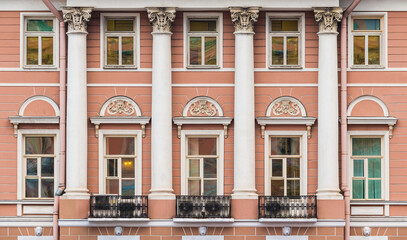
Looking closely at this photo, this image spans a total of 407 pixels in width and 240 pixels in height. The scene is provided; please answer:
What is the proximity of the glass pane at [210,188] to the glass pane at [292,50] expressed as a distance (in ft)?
13.9

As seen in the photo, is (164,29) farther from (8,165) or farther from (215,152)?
(8,165)

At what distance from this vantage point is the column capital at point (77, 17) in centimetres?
3506

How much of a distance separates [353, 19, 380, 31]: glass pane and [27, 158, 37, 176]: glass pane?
34.1ft

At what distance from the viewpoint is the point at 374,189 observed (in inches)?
1401

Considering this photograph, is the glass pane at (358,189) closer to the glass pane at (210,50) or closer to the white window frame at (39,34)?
the glass pane at (210,50)

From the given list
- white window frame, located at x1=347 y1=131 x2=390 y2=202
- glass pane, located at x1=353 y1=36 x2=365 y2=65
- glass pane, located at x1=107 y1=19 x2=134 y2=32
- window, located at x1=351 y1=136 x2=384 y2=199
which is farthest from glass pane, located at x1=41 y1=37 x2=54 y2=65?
window, located at x1=351 y1=136 x2=384 y2=199

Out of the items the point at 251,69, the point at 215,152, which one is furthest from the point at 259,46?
the point at 215,152

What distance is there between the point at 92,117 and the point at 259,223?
582 cm

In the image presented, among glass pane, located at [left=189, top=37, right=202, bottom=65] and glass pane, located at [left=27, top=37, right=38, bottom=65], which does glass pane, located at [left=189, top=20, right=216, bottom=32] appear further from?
glass pane, located at [left=27, top=37, right=38, bottom=65]

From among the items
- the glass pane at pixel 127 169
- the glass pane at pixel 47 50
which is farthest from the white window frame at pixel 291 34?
the glass pane at pixel 47 50

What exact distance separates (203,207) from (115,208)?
2573mm

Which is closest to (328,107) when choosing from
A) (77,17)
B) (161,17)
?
(161,17)

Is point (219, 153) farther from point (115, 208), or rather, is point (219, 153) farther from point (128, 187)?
point (115, 208)

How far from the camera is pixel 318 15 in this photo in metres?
35.1
